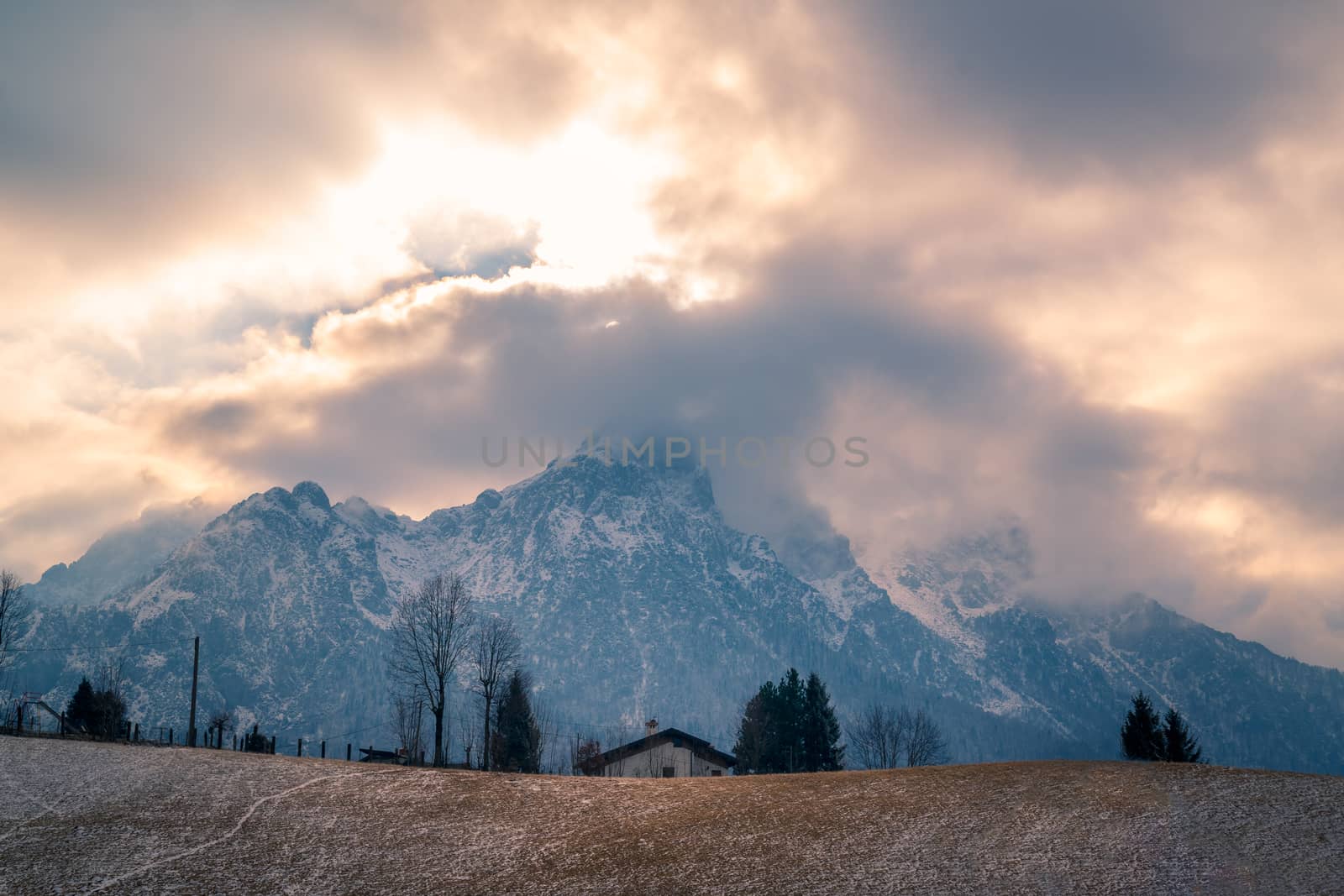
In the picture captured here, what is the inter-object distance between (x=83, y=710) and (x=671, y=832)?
8220 centimetres

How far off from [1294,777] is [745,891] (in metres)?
30.9

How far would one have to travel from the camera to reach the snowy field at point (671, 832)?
4469cm

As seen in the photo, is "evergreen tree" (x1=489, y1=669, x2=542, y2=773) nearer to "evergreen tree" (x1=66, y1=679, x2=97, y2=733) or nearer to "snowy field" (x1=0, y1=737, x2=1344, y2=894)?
"evergreen tree" (x1=66, y1=679, x2=97, y2=733)

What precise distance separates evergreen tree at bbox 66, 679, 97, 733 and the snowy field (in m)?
43.6

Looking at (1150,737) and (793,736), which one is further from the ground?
(1150,737)

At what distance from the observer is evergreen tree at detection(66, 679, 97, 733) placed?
104375 millimetres

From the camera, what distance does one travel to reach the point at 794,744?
126 meters

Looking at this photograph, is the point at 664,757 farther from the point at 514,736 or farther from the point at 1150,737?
the point at 1150,737

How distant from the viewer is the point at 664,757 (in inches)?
4572

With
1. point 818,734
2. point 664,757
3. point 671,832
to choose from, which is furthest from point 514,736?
point 671,832

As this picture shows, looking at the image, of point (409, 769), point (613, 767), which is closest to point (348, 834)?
point (409, 769)

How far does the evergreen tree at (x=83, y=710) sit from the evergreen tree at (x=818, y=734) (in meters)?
73.9

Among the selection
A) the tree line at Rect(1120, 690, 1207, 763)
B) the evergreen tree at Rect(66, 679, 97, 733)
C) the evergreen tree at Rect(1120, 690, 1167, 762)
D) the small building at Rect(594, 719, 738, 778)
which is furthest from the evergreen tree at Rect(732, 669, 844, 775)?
the evergreen tree at Rect(66, 679, 97, 733)

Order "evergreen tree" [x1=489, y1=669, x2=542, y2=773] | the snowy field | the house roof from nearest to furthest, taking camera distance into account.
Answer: the snowy field < "evergreen tree" [x1=489, y1=669, x2=542, y2=773] < the house roof
